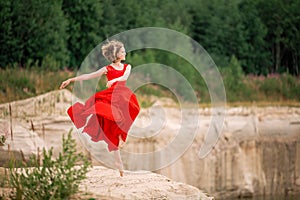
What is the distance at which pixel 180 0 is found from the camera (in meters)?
29.9

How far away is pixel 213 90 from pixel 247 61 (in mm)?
7796

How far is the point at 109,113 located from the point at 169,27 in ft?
55.2

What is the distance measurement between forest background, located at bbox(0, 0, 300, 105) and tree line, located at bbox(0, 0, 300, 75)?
1.2 inches

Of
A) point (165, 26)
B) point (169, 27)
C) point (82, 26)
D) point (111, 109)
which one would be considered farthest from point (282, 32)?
point (111, 109)

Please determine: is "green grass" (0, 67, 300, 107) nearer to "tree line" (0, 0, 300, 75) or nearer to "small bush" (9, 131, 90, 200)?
"tree line" (0, 0, 300, 75)

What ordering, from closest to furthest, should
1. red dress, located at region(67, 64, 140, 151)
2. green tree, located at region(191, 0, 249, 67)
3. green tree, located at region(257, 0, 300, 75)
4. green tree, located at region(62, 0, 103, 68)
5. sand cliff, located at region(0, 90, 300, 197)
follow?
1. red dress, located at region(67, 64, 140, 151)
2. sand cliff, located at region(0, 90, 300, 197)
3. green tree, located at region(62, 0, 103, 68)
4. green tree, located at region(191, 0, 249, 67)
5. green tree, located at region(257, 0, 300, 75)

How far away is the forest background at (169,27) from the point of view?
21.2 m

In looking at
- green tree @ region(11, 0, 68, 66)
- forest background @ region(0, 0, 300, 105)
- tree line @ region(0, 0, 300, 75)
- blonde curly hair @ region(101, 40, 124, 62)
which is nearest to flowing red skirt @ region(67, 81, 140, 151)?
blonde curly hair @ region(101, 40, 124, 62)

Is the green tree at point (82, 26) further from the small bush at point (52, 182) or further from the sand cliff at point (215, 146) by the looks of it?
the small bush at point (52, 182)

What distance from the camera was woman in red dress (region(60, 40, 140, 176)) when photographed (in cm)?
915

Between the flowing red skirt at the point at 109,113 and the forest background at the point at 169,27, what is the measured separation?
7.82m

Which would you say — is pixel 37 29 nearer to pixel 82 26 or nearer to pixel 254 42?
pixel 82 26

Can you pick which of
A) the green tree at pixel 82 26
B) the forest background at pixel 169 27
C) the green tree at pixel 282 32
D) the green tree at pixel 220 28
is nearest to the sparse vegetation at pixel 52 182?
the forest background at pixel 169 27

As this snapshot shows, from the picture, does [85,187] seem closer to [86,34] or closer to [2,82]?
[2,82]
